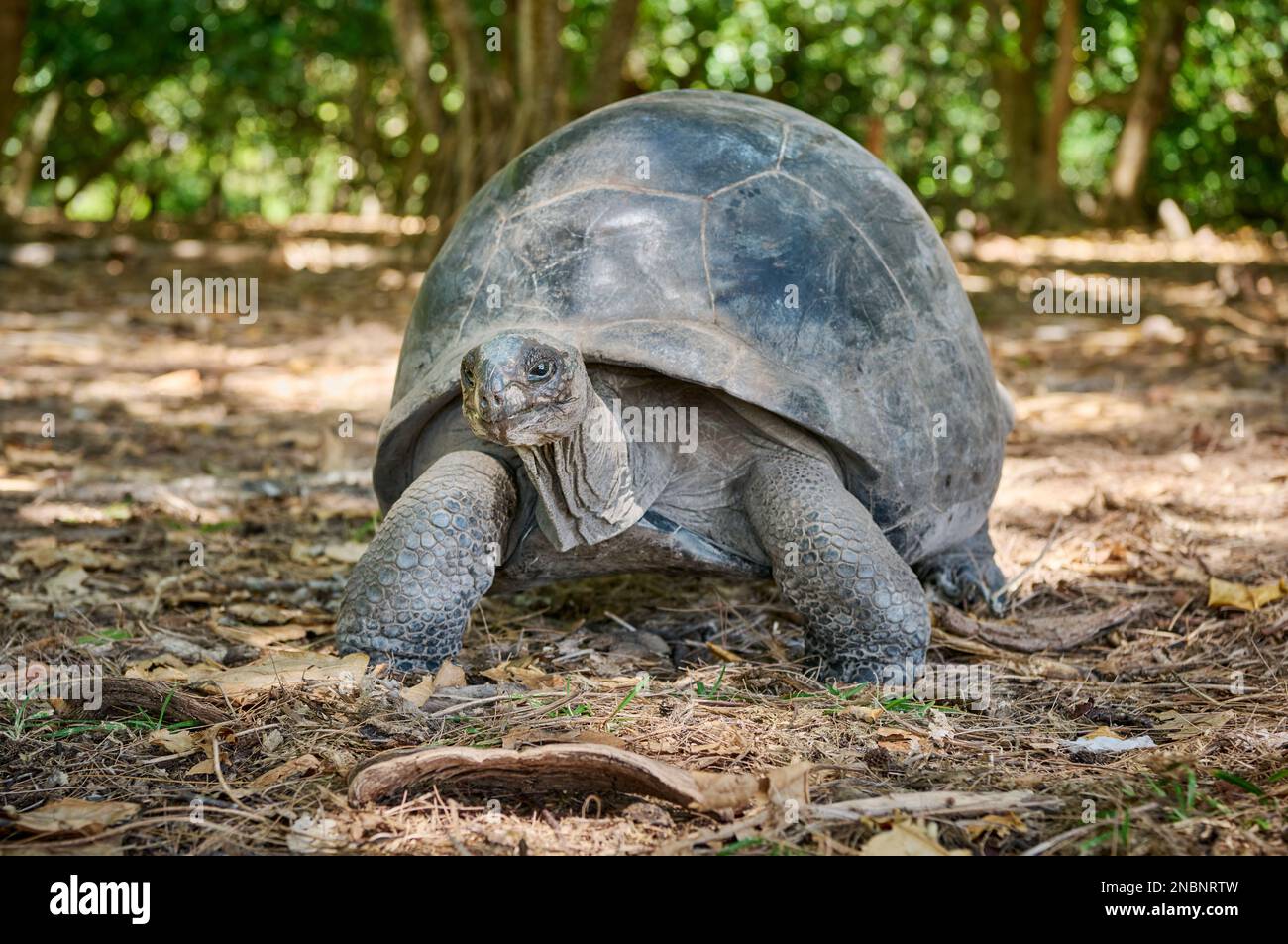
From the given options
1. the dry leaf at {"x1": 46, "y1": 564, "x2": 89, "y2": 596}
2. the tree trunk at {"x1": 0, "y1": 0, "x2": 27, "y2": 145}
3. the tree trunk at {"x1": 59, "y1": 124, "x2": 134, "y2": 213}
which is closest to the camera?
the dry leaf at {"x1": 46, "y1": 564, "x2": 89, "y2": 596}

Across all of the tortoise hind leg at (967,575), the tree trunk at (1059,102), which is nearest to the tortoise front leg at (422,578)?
the tortoise hind leg at (967,575)

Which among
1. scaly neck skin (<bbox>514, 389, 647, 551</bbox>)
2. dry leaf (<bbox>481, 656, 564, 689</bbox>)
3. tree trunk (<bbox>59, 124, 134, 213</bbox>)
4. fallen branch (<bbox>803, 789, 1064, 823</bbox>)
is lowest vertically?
fallen branch (<bbox>803, 789, 1064, 823</bbox>)

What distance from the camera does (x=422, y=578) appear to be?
3191mm

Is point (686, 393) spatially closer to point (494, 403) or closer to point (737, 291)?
point (737, 291)

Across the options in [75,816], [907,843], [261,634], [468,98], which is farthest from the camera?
[468,98]

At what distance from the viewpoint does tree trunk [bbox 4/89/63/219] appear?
17000 mm

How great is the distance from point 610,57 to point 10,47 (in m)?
4.52

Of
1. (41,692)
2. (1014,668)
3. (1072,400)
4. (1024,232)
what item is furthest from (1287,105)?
(41,692)

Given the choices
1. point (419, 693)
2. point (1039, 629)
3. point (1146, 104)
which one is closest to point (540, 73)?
point (1039, 629)

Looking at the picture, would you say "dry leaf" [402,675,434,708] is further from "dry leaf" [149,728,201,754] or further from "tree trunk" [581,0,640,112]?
"tree trunk" [581,0,640,112]

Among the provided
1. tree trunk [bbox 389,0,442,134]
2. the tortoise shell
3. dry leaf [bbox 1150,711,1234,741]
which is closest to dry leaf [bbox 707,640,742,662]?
the tortoise shell

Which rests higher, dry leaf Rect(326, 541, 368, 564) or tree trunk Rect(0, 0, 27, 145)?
tree trunk Rect(0, 0, 27, 145)

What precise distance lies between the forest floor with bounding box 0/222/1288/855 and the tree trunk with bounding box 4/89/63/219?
1136cm

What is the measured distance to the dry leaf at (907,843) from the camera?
220 centimetres
